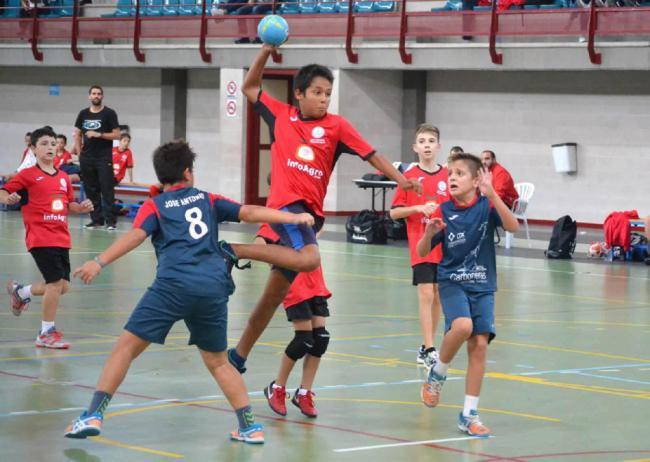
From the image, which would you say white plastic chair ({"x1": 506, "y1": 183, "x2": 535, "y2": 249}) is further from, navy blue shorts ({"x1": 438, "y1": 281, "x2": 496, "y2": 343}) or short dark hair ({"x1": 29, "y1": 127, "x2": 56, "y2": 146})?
navy blue shorts ({"x1": 438, "y1": 281, "x2": 496, "y2": 343})

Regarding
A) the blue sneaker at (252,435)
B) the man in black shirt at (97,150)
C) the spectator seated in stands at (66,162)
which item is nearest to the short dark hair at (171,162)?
the blue sneaker at (252,435)

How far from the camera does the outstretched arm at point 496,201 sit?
8.06m

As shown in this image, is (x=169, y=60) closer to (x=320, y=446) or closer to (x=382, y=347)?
(x=382, y=347)

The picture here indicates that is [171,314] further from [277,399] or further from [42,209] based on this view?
[42,209]

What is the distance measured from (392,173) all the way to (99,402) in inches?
98.0

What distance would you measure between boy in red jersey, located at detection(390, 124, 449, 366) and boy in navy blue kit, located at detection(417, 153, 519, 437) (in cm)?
227

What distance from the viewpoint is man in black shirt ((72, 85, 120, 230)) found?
24031mm

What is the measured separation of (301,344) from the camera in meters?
8.49

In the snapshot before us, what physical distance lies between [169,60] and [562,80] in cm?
1014

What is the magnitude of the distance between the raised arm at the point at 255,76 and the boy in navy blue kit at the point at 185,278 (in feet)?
3.70

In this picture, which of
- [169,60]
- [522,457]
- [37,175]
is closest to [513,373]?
[522,457]

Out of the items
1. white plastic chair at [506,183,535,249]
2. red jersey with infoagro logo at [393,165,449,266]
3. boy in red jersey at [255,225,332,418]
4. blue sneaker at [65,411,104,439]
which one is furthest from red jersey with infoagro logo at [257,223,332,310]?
white plastic chair at [506,183,535,249]

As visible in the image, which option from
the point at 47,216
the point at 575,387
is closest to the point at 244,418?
the point at 575,387

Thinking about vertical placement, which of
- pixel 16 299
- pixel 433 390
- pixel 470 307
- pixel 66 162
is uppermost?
pixel 66 162
